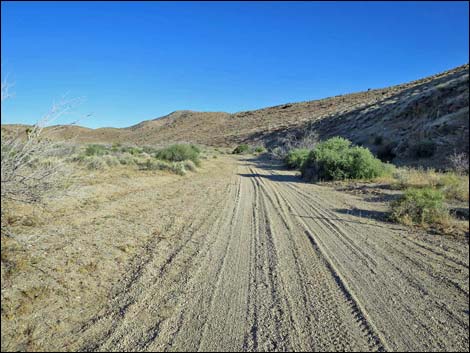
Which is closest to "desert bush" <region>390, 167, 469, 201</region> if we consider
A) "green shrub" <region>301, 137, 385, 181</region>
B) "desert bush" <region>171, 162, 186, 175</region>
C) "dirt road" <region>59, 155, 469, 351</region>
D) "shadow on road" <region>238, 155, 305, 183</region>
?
"green shrub" <region>301, 137, 385, 181</region>

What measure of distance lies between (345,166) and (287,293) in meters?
12.3

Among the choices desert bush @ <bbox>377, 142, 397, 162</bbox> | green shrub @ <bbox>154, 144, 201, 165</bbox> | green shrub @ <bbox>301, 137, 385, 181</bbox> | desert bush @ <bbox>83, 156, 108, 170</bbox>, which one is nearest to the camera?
green shrub @ <bbox>301, 137, 385, 181</bbox>

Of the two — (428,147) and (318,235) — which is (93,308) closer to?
(318,235)

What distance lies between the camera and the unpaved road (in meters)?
3.29

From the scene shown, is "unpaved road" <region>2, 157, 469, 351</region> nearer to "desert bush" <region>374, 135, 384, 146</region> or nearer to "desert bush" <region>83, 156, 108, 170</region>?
"desert bush" <region>83, 156, 108, 170</region>

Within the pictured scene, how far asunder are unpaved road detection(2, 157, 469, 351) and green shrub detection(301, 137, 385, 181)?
7.85m

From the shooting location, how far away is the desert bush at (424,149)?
1983 centimetres

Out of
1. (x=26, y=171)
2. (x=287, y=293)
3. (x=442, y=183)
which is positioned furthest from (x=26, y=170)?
(x=442, y=183)

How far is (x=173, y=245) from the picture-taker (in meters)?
6.04

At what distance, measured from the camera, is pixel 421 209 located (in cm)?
813

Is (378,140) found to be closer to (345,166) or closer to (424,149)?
(424,149)

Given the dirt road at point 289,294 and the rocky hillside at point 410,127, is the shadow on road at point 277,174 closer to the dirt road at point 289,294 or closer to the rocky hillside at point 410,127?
the rocky hillside at point 410,127

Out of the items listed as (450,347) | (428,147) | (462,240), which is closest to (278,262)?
(450,347)

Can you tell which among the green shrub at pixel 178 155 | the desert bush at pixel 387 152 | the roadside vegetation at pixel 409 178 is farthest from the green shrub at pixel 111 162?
the desert bush at pixel 387 152
